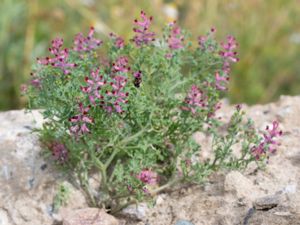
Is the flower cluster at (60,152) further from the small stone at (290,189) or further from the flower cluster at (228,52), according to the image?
the small stone at (290,189)

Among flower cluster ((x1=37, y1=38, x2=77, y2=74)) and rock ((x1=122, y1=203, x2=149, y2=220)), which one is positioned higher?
flower cluster ((x1=37, y1=38, x2=77, y2=74))

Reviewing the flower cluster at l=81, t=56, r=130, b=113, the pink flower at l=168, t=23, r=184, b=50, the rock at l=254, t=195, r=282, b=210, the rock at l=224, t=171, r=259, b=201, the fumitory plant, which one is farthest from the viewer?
the pink flower at l=168, t=23, r=184, b=50

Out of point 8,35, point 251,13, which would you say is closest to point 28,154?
point 8,35

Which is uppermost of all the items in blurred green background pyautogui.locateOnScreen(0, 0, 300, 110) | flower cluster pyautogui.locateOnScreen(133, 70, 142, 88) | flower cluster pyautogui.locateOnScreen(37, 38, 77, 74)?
blurred green background pyautogui.locateOnScreen(0, 0, 300, 110)

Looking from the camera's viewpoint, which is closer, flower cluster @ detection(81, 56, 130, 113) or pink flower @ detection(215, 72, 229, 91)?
flower cluster @ detection(81, 56, 130, 113)

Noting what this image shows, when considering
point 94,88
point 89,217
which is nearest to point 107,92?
point 94,88

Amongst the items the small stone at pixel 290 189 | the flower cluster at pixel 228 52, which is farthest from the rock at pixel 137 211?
the flower cluster at pixel 228 52

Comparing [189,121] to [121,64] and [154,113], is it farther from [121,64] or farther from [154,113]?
[121,64]

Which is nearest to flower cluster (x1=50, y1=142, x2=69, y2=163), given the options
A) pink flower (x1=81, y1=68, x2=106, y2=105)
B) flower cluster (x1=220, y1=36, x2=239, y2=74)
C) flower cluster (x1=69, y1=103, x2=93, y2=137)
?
flower cluster (x1=69, y1=103, x2=93, y2=137)

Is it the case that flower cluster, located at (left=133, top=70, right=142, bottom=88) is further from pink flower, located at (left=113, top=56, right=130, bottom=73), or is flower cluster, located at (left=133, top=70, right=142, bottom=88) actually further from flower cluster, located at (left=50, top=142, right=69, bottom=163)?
flower cluster, located at (left=50, top=142, right=69, bottom=163)
